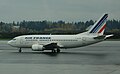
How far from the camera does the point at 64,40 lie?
148 feet

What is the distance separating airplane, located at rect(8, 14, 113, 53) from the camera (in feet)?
145

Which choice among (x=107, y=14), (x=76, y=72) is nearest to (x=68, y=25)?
(x=107, y=14)

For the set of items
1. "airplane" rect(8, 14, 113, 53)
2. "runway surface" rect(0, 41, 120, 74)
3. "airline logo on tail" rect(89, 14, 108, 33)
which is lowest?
"runway surface" rect(0, 41, 120, 74)

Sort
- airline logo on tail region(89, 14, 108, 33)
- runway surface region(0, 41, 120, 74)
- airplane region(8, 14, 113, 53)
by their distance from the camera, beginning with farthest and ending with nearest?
airline logo on tail region(89, 14, 108, 33) < airplane region(8, 14, 113, 53) < runway surface region(0, 41, 120, 74)

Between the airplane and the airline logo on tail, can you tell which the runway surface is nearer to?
the airplane

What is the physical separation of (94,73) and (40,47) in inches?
977

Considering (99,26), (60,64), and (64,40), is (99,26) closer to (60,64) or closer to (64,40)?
(64,40)

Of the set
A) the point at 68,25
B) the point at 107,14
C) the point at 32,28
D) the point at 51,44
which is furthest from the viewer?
the point at 68,25

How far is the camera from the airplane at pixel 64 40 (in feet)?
145

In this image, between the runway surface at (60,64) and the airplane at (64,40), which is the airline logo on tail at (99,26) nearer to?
the airplane at (64,40)

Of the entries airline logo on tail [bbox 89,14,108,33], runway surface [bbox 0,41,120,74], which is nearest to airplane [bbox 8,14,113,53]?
airline logo on tail [bbox 89,14,108,33]

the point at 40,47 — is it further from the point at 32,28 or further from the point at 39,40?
the point at 32,28

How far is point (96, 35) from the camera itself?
45.6 metres

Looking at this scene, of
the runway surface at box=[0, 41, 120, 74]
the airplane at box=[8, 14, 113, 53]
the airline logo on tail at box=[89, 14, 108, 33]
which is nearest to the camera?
the runway surface at box=[0, 41, 120, 74]
